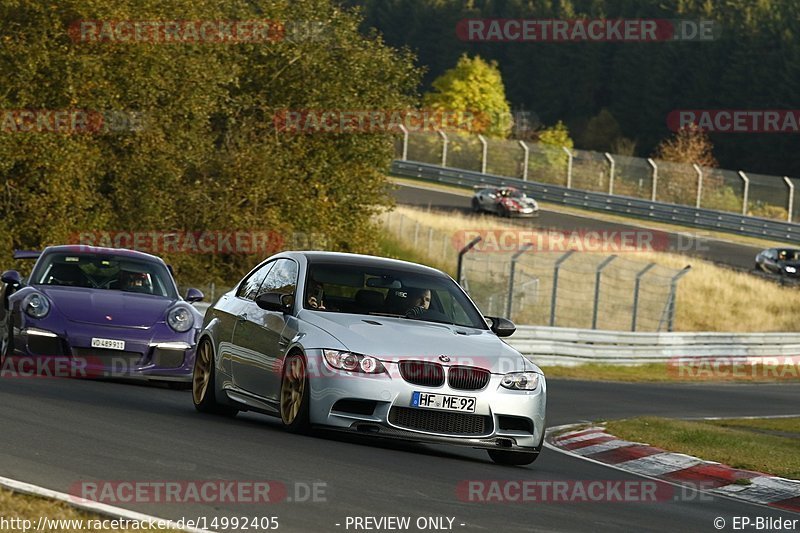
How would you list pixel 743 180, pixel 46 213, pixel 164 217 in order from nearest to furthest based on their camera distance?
pixel 46 213 < pixel 164 217 < pixel 743 180

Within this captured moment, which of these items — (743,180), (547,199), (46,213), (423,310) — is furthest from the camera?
(547,199)

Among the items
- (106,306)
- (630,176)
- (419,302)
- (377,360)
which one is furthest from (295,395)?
(630,176)

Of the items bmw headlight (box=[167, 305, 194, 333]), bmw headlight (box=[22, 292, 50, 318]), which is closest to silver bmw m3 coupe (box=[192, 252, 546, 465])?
bmw headlight (box=[167, 305, 194, 333])

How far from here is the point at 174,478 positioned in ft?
26.2

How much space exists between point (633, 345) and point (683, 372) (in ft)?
5.00

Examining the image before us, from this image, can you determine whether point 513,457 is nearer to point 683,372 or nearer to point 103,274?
point 103,274

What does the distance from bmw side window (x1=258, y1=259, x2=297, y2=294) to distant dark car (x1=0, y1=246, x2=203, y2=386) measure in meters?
2.71

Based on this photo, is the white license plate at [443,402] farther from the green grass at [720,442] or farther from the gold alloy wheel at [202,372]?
the green grass at [720,442]

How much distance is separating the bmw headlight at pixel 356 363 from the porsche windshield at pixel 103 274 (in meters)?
5.65

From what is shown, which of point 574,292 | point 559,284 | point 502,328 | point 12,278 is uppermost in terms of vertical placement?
point 502,328

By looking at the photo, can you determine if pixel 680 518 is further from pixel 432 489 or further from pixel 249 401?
pixel 249 401

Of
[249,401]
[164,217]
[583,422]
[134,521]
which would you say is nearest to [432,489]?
[134,521]

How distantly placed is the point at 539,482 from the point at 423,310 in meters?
2.11

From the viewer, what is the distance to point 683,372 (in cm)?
3155
